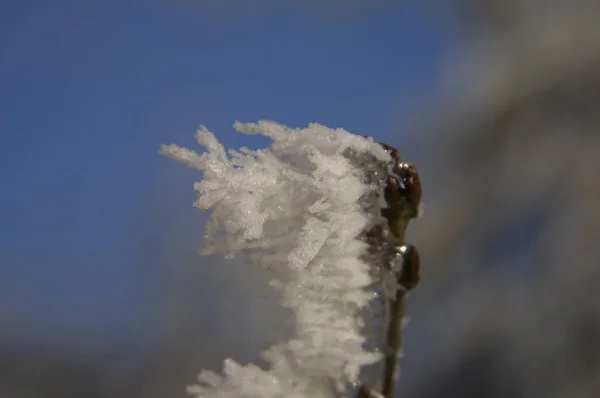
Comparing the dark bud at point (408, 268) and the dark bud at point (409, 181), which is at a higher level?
the dark bud at point (409, 181)

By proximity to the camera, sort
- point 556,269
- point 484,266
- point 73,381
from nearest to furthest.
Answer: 1. point 556,269
2. point 484,266
3. point 73,381

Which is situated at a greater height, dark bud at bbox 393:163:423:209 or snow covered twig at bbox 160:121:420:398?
dark bud at bbox 393:163:423:209

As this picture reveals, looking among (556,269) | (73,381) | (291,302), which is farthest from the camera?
(73,381)

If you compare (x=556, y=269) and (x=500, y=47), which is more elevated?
(x=500, y=47)

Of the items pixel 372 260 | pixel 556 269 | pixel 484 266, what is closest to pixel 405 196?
pixel 372 260

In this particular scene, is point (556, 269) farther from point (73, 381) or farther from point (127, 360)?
point (73, 381)

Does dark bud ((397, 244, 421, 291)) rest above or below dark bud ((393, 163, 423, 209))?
below

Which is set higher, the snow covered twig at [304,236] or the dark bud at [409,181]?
the dark bud at [409,181]

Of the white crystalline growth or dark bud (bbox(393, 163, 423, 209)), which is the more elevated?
dark bud (bbox(393, 163, 423, 209))
